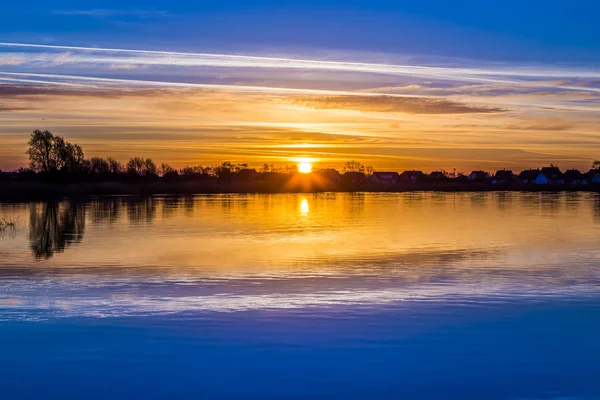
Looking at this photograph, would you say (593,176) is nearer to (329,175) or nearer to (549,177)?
(549,177)

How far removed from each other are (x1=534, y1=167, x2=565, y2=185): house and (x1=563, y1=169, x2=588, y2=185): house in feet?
4.20

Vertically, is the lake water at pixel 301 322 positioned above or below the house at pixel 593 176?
below

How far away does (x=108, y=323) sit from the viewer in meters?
12.9

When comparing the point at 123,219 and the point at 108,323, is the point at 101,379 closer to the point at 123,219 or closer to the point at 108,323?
the point at 108,323

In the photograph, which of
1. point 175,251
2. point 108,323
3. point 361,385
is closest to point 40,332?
point 108,323

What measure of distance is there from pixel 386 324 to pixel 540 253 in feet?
41.9

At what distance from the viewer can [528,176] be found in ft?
636

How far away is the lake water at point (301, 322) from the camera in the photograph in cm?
967

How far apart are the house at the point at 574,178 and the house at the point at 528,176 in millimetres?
7664

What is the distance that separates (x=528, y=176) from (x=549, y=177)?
22.3ft

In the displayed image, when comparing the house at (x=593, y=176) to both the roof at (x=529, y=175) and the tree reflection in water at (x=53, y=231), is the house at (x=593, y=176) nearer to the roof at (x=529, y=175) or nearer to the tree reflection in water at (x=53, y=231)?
the roof at (x=529, y=175)

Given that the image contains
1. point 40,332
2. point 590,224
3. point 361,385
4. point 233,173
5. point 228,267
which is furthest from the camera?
point 233,173

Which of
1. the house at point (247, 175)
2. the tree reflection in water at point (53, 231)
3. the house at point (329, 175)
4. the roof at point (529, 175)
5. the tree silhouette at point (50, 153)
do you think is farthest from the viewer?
the roof at point (529, 175)

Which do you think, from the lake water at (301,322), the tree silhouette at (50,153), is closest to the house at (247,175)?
the tree silhouette at (50,153)
